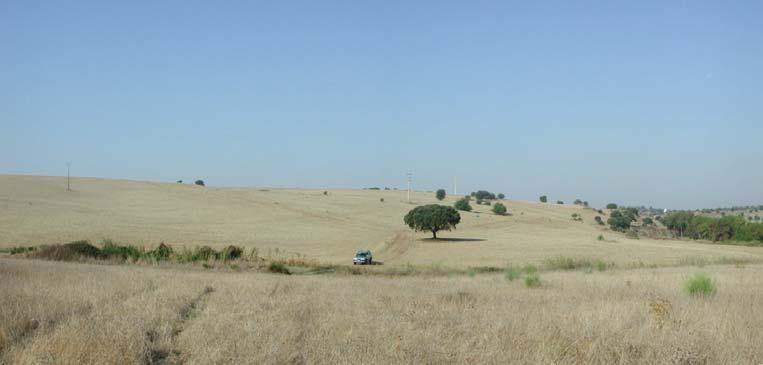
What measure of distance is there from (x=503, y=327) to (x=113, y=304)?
24.5 ft

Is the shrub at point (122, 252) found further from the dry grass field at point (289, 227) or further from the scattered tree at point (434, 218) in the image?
the scattered tree at point (434, 218)

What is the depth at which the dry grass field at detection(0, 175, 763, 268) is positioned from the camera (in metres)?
64.2

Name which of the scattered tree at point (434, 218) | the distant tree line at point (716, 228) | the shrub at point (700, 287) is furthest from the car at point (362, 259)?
the distant tree line at point (716, 228)

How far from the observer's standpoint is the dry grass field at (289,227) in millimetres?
64188

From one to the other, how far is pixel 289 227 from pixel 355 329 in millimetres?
84232

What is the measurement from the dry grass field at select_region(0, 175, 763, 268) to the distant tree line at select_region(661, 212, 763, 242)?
23.5 metres

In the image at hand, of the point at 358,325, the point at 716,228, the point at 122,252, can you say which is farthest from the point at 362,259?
the point at 716,228

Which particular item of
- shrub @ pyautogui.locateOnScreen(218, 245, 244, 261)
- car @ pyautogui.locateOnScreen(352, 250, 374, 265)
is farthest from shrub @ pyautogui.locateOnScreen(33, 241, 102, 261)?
car @ pyautogui.locateOnScreen(352, 250, 374, 265)

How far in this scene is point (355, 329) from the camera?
384 inches

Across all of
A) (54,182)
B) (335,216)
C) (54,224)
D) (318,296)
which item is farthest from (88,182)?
(318,296)

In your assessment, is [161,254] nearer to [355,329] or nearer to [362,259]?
[362,259]

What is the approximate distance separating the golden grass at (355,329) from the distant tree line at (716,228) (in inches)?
4359

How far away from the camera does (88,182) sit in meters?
136

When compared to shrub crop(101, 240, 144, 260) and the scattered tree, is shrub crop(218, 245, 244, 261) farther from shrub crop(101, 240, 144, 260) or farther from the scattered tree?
the scattered tree
